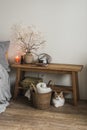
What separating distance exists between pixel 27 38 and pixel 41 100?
3.86 ft

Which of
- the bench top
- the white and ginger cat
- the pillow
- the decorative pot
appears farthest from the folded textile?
the white and ginger cat

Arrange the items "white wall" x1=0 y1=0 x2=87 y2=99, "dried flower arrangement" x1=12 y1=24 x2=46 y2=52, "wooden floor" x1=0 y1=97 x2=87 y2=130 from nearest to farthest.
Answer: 1. "wooden floor" x1=0 y1=97 x2=87 y2=130
2. "white wall" x1=0 y1=0 x2=87 y2=99
3. "dried flower arrangement" x1=12 y1=24 x2=46 y2=52

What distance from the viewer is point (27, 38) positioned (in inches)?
154

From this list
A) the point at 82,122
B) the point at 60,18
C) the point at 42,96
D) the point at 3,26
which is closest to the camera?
the point at 82,122

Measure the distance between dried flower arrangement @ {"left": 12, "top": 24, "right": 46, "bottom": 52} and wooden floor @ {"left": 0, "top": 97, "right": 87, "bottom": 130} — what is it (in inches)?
39.2

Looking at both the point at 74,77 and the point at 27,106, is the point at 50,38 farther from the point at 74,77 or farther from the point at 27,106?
the point at 27,106

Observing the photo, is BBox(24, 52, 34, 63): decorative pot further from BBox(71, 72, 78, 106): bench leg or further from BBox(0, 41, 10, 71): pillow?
BBox(71, 72, 78, 106): bench leg

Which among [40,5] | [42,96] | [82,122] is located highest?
[40,5]

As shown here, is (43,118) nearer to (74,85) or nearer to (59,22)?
(74,85)

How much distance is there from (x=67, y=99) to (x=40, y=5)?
168 cm

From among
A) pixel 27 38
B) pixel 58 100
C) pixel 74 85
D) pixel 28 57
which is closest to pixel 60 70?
pixel 74 85

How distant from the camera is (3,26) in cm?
398

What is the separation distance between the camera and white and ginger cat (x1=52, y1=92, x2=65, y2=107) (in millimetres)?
3498

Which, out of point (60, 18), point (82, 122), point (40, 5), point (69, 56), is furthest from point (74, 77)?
point (40, 5)
